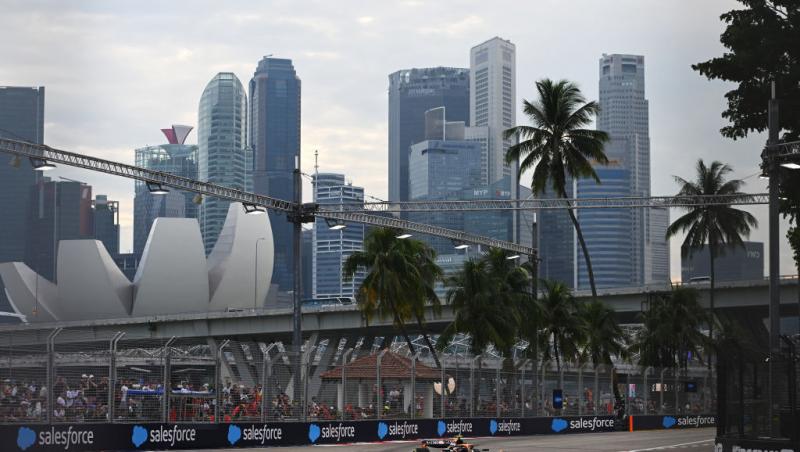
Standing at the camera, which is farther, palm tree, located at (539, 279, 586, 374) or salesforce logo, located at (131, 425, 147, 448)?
palm tree, located at (539, 279, 586, 374)

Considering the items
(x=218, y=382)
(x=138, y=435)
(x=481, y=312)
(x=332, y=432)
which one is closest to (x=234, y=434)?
(x=218, y=382)

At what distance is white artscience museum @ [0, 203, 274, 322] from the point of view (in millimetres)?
131625

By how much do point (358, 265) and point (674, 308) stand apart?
26.8 metres

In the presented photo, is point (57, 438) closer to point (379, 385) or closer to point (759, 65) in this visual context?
point (379, 385)

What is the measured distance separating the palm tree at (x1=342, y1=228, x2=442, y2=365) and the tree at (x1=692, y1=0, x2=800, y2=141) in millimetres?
20707

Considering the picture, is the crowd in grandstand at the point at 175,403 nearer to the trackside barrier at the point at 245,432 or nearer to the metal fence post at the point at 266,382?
the metal fence post at the point at 266,382

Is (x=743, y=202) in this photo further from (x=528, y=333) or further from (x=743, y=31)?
(x=743, y=31)

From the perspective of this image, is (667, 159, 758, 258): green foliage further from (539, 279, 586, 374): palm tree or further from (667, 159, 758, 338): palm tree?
(539, 279, 586, 374): palm tree

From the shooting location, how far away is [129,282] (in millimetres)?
133625

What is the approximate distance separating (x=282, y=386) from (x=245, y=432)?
71.1 inches

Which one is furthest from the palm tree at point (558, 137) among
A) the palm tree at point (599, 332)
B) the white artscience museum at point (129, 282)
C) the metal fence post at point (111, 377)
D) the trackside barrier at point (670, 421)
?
the white artscience museum at point (129, 282)

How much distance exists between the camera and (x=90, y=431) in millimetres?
28141

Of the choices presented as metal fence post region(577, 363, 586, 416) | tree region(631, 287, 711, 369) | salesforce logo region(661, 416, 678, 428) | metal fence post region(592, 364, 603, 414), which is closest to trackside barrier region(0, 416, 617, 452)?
metal fence post region(577, 363, 586, 416)

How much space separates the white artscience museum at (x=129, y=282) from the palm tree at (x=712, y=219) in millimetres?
62765
